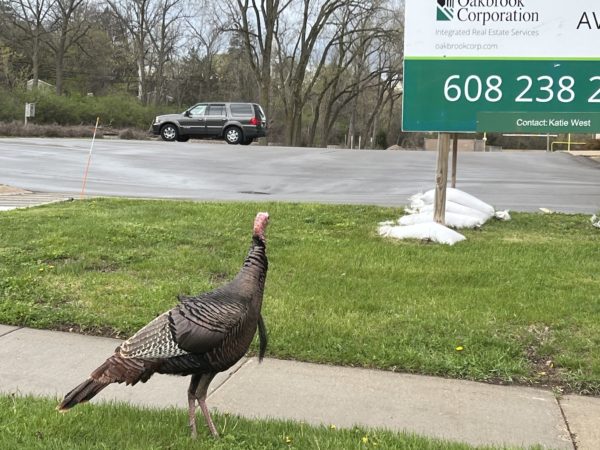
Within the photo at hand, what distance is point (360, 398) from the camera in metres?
3.95

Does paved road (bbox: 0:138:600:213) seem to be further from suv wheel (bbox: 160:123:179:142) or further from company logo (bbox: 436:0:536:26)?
suv wheel (bbox: 160:123:179:142)

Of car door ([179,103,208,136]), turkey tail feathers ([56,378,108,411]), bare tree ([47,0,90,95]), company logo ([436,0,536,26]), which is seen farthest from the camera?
bare tree ([47,0,90,95])

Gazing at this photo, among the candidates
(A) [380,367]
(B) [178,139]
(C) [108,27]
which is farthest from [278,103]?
(A) [380,367]

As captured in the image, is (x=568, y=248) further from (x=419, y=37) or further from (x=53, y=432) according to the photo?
(x=53, y=432)

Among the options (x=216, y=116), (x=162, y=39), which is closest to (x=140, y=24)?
(x=162, y=39)

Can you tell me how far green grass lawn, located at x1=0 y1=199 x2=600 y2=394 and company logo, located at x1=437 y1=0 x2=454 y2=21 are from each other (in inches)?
105

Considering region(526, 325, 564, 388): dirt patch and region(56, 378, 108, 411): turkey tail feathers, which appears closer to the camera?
region(56, 378, 108, 411): turkey tail feathers

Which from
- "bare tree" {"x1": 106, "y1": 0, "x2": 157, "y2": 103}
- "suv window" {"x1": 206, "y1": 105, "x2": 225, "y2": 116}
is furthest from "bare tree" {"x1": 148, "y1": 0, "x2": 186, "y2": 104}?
"suv window" {"x1": 206, "y1": 105, "x2": 225, "y2": 116}

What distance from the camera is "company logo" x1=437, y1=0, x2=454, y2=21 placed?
775 cm

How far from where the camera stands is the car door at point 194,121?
89.8ft

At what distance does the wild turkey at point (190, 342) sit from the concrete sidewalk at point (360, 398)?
93 centimetres

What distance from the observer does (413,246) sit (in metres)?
7.32

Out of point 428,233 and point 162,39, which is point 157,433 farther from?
point 162,39

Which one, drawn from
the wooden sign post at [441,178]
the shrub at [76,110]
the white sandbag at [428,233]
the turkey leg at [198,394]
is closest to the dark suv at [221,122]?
the shrub at [76,110]
